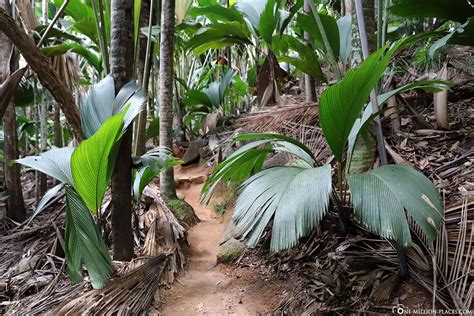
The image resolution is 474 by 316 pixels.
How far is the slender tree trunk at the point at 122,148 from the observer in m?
1.83

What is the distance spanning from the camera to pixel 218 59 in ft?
20.8

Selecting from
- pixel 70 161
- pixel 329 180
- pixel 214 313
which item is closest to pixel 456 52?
pixel 329 180

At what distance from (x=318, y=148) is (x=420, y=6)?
1.14 metres

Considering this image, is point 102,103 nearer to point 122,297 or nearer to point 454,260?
point 122,297

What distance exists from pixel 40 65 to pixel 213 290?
158 centimetres

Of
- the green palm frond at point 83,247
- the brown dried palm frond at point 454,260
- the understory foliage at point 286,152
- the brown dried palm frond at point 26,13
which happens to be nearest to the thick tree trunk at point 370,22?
the understory foliage at point 286,152

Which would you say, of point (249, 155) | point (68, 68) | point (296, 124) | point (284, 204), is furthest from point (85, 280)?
point (68, 68)

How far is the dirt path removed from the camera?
1.71 meters

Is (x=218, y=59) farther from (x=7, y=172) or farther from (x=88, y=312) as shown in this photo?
(x=88, y=312)

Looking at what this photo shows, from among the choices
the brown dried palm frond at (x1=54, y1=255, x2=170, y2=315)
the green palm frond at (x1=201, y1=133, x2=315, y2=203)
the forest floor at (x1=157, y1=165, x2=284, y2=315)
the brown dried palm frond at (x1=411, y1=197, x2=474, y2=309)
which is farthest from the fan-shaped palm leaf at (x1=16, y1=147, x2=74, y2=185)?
the brown dried palm frond at (x1=411, y1=197, x2=474, y2=309)

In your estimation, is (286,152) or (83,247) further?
(286,152)

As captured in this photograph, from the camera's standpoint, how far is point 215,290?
6.26ft

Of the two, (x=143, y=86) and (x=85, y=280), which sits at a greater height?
(x=143, y=86)

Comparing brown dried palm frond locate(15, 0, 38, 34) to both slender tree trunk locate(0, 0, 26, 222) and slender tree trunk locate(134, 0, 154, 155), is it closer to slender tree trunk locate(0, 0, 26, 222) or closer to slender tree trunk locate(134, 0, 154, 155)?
slender tree trunk locate(0, 0, 26, 222)
